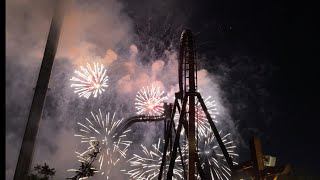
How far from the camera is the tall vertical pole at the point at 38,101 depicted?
56.7 feet

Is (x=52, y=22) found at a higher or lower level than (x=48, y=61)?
higher

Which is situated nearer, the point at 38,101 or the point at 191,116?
the point at 38,101

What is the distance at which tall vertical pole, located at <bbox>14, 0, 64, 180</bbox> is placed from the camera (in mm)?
17281

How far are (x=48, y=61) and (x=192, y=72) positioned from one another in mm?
9467

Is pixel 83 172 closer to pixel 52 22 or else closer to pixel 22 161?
pixel 22 161

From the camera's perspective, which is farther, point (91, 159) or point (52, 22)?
point (91, 159)

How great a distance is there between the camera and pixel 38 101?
18078 mm

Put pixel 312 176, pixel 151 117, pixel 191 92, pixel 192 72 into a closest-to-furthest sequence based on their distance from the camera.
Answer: pixel 191 92, pixel 192 72, pixel 151 117, pixel 312 176

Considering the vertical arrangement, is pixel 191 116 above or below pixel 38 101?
below
